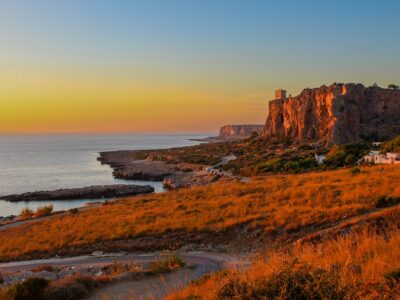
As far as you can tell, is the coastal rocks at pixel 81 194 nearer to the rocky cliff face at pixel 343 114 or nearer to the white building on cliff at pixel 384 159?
the white building on cliff at pixel 384 159

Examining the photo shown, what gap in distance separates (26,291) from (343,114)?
76.3 m

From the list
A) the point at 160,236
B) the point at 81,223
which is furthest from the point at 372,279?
the point at 81,223

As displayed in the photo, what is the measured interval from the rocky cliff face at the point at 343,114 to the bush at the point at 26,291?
6751cm

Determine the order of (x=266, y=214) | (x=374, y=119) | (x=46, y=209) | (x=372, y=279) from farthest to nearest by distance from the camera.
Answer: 1. (x=374, y=119)
2. (x=46, y=209)
3. (x=266, y=214)
4. (x=372, y=279)

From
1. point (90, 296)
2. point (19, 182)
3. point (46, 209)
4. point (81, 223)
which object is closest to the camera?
point (90, 296)

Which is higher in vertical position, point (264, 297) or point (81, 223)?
point (264, 297)

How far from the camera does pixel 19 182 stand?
67.7m

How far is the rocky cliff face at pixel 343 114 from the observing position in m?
75.2

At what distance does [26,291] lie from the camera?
8688mm

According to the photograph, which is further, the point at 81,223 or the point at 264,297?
the point at 81,223

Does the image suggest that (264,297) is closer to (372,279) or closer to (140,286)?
(372,279)

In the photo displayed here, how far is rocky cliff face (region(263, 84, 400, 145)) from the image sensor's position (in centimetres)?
7525

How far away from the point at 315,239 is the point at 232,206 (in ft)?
29.9

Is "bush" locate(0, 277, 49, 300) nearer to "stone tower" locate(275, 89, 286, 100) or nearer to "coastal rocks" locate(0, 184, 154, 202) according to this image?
"coastal rocks" locate(0, 184, 154, 202)
